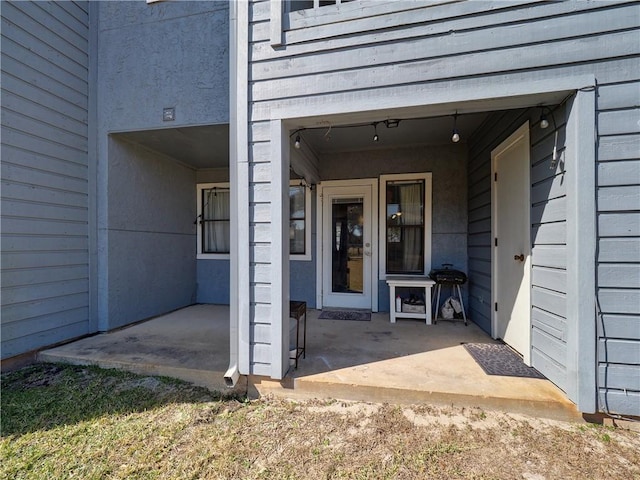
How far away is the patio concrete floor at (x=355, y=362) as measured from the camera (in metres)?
2.11

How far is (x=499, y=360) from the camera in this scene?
265 centimetres

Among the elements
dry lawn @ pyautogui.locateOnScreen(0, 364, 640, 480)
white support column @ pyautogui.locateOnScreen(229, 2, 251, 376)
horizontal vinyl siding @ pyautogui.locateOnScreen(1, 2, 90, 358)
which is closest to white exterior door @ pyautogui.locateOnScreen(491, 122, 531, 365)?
dry lawn @ pyautogui.locateOnScreen(0, 364, 640, 480)

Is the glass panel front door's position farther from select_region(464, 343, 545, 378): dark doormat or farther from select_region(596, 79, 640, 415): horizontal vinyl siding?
select_region(596, 79, 640, 415): horizontal vinyl siding

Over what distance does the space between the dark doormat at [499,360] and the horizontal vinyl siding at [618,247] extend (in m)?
0.51

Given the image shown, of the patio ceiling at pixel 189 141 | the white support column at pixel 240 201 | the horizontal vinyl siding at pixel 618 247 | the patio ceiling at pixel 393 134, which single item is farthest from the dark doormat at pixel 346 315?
the patio ceiling at pixel 189 141

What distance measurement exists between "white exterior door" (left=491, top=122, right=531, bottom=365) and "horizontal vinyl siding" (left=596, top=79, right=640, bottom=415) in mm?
657

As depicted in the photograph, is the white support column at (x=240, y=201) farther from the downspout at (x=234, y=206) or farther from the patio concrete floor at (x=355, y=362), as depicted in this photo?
the patio concrete floor at (x=355, y=362)

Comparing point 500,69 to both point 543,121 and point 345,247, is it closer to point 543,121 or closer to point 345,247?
point 543,121

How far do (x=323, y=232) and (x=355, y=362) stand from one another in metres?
2.38

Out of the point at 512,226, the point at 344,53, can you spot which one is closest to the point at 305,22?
the point at 344,53

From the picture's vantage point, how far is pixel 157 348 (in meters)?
3.03

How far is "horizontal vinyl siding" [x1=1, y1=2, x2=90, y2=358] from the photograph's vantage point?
278 cm

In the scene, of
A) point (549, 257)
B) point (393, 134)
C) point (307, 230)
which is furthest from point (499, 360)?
point (307, 230)

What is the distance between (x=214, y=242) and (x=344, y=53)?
390 cm
